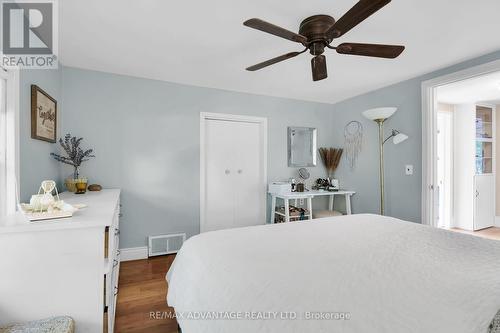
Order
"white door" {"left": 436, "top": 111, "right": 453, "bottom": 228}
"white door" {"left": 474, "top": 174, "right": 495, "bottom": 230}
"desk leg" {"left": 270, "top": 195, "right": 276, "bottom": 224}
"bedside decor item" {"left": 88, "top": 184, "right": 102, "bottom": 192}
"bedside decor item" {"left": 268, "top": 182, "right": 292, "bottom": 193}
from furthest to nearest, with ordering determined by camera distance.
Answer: "white door" {"left": 436, "top": 111, "right": 453, "bottom": 228}, "white door" {"left": 474, "top": 174, "right": 495, "bottom": 230}, "desk leg" {"left": 270, "top": 195, "right": 276, "bottom": 224}, "bedside decor item" {"left": 268, "top": 182, "right": 292, "bottom": 193}, "bedside decor item" {"left": 88, "top": 184, "right": 102, "bottom": 192}

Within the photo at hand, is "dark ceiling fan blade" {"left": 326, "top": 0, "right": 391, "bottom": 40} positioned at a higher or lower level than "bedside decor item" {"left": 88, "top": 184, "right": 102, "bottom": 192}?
higher

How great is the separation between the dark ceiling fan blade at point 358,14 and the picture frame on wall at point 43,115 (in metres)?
2.23

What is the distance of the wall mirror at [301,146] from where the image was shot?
399 centimetres

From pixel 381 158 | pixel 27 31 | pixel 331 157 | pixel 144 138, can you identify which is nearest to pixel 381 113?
pixel 381 158

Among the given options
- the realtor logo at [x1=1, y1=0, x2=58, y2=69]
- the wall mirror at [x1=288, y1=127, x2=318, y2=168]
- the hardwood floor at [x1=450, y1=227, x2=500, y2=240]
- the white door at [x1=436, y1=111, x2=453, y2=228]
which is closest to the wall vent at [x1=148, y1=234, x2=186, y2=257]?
the wall mirror at [x1=288, y1=127, x2=318, y2=168]

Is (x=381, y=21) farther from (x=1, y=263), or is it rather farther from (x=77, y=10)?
(x=1, y=263)

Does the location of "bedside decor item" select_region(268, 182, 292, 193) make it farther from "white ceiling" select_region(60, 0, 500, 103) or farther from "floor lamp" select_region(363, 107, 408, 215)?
"white ceiling" select_region(60, 0, 500, 103)

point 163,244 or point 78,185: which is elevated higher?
point 78,185

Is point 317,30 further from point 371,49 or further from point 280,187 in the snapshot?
point 280,187

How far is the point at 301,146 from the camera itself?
13.3 feet

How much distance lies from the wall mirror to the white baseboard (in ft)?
7.99

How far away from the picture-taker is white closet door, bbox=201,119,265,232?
11.6ft

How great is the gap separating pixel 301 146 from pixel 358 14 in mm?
2790

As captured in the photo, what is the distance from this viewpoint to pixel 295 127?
4.03 m
